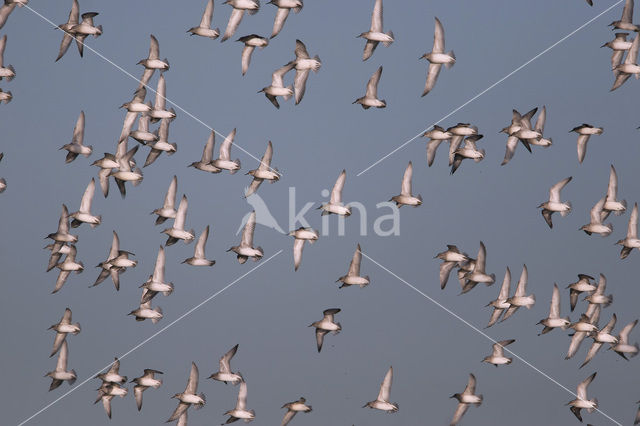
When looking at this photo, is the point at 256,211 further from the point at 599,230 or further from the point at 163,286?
the point at 599,230

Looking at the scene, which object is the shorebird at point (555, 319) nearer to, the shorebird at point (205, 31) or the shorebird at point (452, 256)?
the shorebird at point (452, 256)

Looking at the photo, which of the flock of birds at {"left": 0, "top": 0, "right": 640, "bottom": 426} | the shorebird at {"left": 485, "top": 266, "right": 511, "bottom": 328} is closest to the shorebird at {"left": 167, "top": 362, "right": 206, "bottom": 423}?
the flock of birds at {"left": 0, "top": 0, "right": 640, "bottom": 426}

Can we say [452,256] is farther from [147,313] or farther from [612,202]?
[147,313]

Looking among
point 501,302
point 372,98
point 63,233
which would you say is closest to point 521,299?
point 501,302

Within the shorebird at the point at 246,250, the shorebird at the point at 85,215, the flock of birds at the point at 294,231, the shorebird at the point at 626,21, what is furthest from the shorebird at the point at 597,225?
the shorebird at the point at 85,215

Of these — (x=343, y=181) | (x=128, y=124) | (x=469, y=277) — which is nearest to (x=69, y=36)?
(x=128, y=124)
